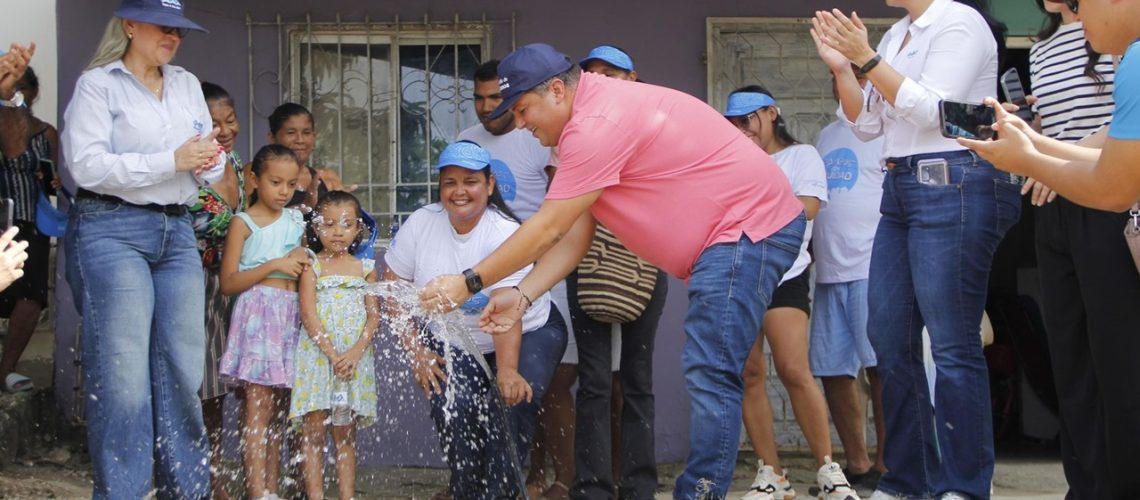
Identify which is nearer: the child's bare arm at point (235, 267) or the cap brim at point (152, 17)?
the cap brim at point (152, 17)

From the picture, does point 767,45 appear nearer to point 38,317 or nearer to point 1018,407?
point 1018,407

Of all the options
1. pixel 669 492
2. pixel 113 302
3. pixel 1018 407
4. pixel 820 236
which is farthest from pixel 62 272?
pixel 1018 407

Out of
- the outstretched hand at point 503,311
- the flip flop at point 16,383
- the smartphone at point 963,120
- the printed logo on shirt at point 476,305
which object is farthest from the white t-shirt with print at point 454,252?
the flip flop at point 16,383

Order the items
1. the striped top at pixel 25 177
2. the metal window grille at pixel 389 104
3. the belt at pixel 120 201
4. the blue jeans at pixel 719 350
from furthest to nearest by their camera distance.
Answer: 1. the metal window grille at pixel 389 104
2. the striped top at pixel 25 177
3. the belt at pixel 120 201
4. the blue jeans at pixel 719 350

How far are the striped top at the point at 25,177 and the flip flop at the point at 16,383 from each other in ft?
2.76

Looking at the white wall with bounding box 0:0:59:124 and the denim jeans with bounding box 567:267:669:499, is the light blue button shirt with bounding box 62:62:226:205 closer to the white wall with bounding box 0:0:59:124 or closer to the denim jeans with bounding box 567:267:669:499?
the denim jeans with bounding box 567:267:669:499

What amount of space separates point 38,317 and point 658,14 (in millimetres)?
3756

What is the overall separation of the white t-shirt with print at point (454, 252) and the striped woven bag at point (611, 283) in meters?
0.21

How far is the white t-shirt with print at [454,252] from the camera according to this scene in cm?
586

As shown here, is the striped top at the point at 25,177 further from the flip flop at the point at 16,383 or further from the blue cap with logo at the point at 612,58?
the blue cap with logo at the point at 612,58

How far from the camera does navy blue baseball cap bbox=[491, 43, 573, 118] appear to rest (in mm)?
4504

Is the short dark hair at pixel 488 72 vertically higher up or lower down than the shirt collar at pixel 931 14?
higher up

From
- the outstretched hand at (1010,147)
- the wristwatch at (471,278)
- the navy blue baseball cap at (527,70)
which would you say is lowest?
the wristwatch at (471,278)

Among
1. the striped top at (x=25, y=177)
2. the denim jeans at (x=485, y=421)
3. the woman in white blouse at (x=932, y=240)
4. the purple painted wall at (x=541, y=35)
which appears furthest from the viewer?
the purple painted wall at (x=541, y=35)
